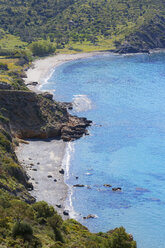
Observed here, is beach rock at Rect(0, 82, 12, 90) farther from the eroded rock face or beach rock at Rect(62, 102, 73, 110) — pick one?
beach rock at Rect(62, 102, 73, 110)

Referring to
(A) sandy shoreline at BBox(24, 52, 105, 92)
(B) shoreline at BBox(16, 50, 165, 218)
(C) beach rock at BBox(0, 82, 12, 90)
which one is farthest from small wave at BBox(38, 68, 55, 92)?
(B) shoreline at BBox(16, 50, 165, 218)

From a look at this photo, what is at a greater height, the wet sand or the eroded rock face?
the eroded rock face

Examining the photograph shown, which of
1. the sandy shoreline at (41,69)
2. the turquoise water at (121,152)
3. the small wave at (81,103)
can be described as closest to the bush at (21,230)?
the turquoise water at (121,152)

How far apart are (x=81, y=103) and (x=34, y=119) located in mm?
33252

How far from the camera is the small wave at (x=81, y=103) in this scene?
115m

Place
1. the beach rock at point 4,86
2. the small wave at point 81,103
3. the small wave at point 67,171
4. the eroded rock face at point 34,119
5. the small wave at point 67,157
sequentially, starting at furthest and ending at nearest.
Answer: the small wave at point 81,103, the beach rock at point 4,86, the eroded rock face at point 34,119, the small wave at point 67,157, the small wave at point 67,171

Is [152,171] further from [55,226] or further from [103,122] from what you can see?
[55,226]

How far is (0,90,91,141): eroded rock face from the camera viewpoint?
87375 millimetres

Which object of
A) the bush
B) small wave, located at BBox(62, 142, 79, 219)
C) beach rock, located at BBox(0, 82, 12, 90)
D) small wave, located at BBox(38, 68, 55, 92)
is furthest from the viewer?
small wave, located at BBox(38, 68, 55, 92)

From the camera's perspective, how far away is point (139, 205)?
65.2 metres

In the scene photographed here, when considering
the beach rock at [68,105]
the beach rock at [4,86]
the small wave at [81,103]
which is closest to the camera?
the beach rock at [4,86]

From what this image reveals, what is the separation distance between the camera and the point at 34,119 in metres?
89.8

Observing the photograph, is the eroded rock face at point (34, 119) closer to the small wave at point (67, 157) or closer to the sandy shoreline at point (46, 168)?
the sandy shoreline at point (46, 168)

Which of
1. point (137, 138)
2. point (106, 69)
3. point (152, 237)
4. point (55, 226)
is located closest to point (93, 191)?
point (152, 237)
